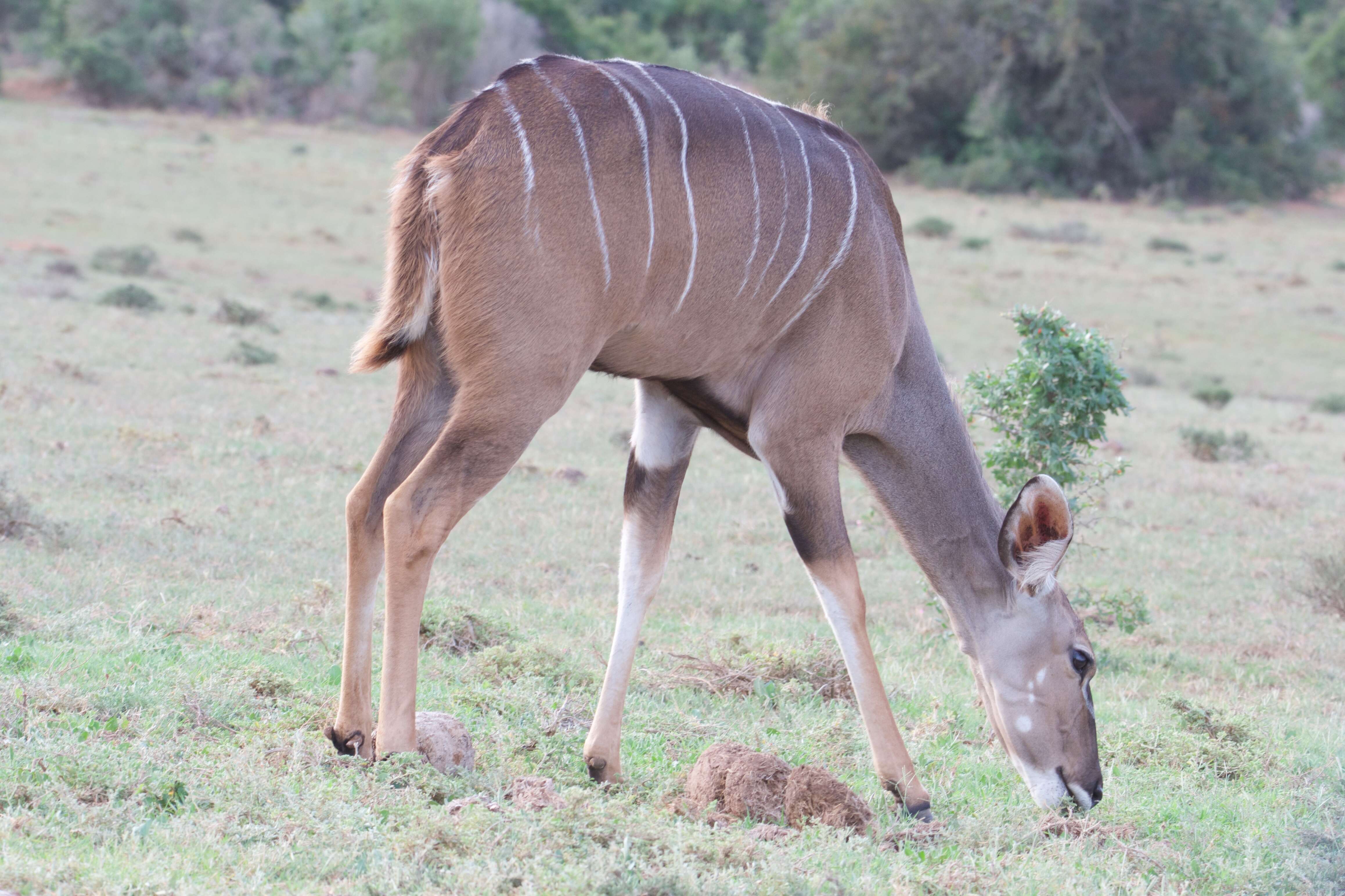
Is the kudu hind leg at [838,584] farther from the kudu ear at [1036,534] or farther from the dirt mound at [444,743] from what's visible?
the dirt mound at [444,743]

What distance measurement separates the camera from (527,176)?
12.1 ft

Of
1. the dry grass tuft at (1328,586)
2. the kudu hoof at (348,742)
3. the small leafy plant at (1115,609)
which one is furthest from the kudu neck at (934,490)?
the dry grass tuft at (1328,586)

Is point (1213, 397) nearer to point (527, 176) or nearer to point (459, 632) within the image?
point (459, 632)

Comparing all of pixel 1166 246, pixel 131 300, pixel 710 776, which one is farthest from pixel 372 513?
pixel 1166 246

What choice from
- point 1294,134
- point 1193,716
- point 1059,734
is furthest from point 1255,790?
point 1294,134

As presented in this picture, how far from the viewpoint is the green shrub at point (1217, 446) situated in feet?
38.0

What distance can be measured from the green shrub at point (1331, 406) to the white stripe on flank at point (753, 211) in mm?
12949

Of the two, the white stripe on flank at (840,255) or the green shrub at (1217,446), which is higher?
the white stripe on flank at (840,255)

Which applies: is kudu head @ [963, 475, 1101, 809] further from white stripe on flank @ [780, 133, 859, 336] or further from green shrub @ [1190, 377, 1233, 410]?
green shrub @ [1190, 377, 1233, 410]

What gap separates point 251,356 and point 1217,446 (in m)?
Result: 8.16

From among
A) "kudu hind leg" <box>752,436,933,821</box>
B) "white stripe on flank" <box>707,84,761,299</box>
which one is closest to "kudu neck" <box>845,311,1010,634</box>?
"kudu hind leg" <box>752,436,933,821</box>

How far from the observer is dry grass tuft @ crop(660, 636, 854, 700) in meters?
5.40

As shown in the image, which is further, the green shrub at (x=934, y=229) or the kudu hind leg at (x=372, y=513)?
the green shrub at (x=934, y=229)

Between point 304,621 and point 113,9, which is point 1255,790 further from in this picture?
point 113,9
